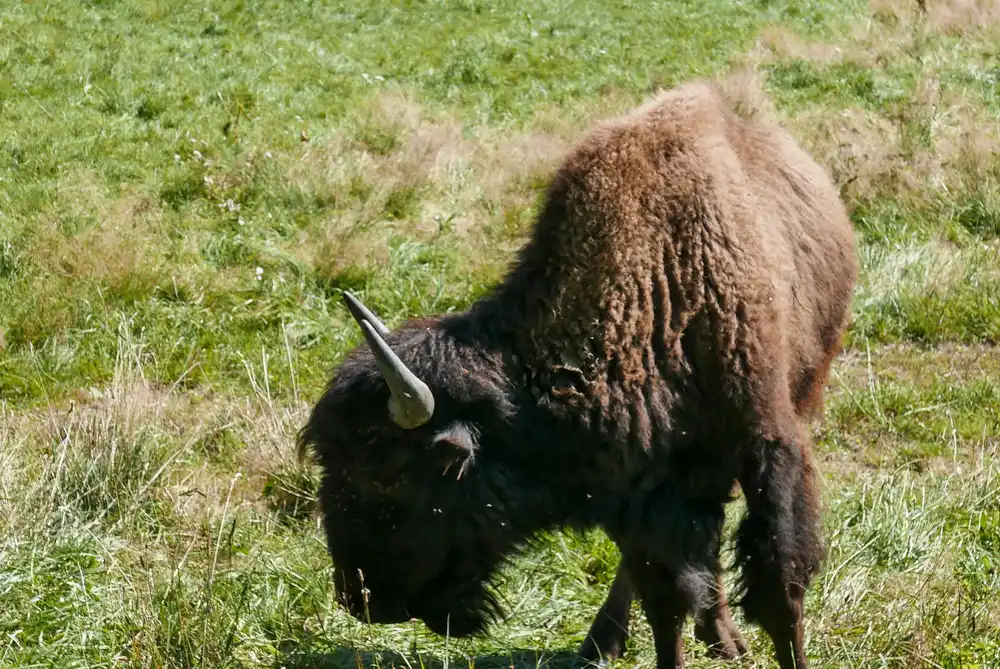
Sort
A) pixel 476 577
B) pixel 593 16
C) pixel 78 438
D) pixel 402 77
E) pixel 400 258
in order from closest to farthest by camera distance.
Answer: pixel 476 577 < pixel 78 438 < pixel 400 258 < pixel 402 77 < pixel 593 16

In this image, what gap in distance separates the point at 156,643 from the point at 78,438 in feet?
6.26

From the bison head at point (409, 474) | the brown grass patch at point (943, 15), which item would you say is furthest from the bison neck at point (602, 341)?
the brown grass patch at point (943, 15)

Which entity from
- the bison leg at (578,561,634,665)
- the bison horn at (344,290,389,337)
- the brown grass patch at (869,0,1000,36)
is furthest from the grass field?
the bison horn at (344,290,389,337)

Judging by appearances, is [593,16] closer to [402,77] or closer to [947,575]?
[402,77]

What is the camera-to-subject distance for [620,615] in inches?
189

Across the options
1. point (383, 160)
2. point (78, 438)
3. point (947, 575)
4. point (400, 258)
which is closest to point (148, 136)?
point (383, 160)

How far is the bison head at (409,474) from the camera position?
13.2 feet

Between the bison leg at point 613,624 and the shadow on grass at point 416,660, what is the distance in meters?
0.08

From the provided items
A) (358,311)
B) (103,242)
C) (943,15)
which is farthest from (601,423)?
(943,15)

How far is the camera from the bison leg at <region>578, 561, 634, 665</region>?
186 inches

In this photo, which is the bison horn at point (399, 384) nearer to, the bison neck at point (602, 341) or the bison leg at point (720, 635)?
the bison neck at point (602, 341)

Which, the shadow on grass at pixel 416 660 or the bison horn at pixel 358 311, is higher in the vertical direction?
the bison horn at pixel 358 311

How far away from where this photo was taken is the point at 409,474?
4.04 m

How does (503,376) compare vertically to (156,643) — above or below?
above
